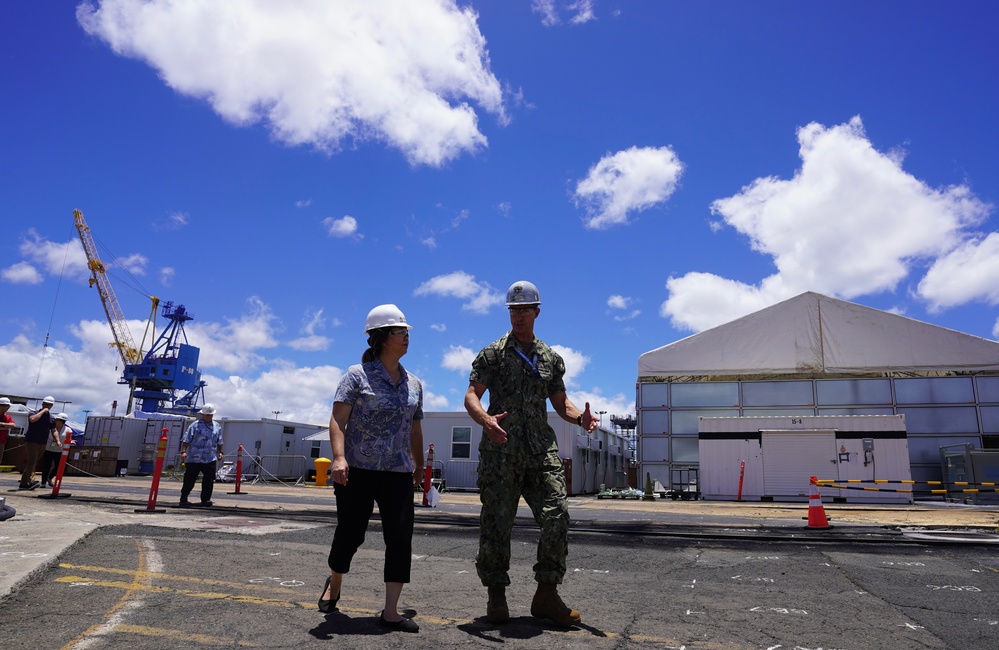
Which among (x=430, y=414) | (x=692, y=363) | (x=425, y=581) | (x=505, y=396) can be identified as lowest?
(x=425, y=581)

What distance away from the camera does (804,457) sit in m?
22.8

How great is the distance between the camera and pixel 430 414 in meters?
29.2

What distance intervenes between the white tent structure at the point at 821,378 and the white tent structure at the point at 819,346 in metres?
0.04

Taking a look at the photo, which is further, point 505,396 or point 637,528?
point 637,528

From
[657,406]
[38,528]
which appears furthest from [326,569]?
[657,406]

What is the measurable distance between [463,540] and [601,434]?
29.2 m

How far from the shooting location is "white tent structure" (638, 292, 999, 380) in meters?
27.8

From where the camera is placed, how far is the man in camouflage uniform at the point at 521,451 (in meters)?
3.67

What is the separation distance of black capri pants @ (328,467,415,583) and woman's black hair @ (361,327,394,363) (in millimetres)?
665

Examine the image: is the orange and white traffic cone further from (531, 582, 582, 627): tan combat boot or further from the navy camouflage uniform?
(531, 582, 582, 627): tan combat boot

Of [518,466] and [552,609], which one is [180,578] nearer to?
[518,466]

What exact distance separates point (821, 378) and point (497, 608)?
94.4 ft

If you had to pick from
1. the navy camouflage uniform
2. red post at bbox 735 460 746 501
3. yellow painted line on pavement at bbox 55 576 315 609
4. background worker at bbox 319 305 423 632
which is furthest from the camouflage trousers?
red post at bbox 735 460 746 501

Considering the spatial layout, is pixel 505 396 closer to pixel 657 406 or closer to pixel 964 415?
pixel 657 406
